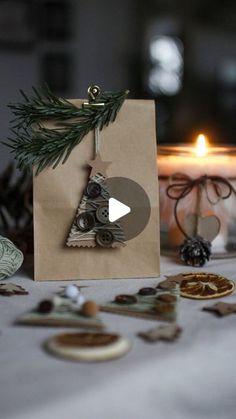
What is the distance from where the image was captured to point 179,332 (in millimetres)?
484

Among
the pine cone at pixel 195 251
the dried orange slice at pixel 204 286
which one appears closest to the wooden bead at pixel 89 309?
the dried orange slice at pixel 204 286

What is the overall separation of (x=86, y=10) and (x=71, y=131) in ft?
9.07

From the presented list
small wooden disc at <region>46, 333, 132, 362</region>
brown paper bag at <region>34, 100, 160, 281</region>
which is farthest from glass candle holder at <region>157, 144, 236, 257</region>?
small wooden disc at <region>46, 333, 132, 362</region>

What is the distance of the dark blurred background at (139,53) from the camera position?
299cm

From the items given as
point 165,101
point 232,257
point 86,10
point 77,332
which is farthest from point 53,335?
point 86,10

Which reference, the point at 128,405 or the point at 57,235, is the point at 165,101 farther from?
the point at 128,405

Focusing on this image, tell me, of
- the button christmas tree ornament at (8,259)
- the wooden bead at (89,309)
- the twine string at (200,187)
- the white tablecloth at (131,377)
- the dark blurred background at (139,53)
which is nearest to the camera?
the white tablecloth at (131,377)

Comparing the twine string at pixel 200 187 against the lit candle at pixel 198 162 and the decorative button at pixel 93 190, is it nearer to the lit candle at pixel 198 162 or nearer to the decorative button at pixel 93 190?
the lit candle at pixel 198 162

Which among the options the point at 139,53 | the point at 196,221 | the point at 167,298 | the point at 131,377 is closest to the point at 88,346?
the point at 131,377

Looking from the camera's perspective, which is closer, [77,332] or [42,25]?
[77,332]

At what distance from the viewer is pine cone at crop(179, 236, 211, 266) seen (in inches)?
28.7

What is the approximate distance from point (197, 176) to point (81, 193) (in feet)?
0.63

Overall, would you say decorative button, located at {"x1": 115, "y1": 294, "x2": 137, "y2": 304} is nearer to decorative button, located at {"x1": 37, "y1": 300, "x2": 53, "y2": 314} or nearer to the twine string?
decorative button, located at {"x1": 37, "y1": 300, "x2": 53, "y2": 314}

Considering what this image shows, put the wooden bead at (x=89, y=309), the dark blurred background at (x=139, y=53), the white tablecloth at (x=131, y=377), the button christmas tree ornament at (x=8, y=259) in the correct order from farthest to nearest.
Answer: the dark blurred background at (x=139, y=53), the button christmas tree ornament at (x=8, y=259), the wooden bead at (x=89, y=309), the white tablecloth at (x=131, y=377)
